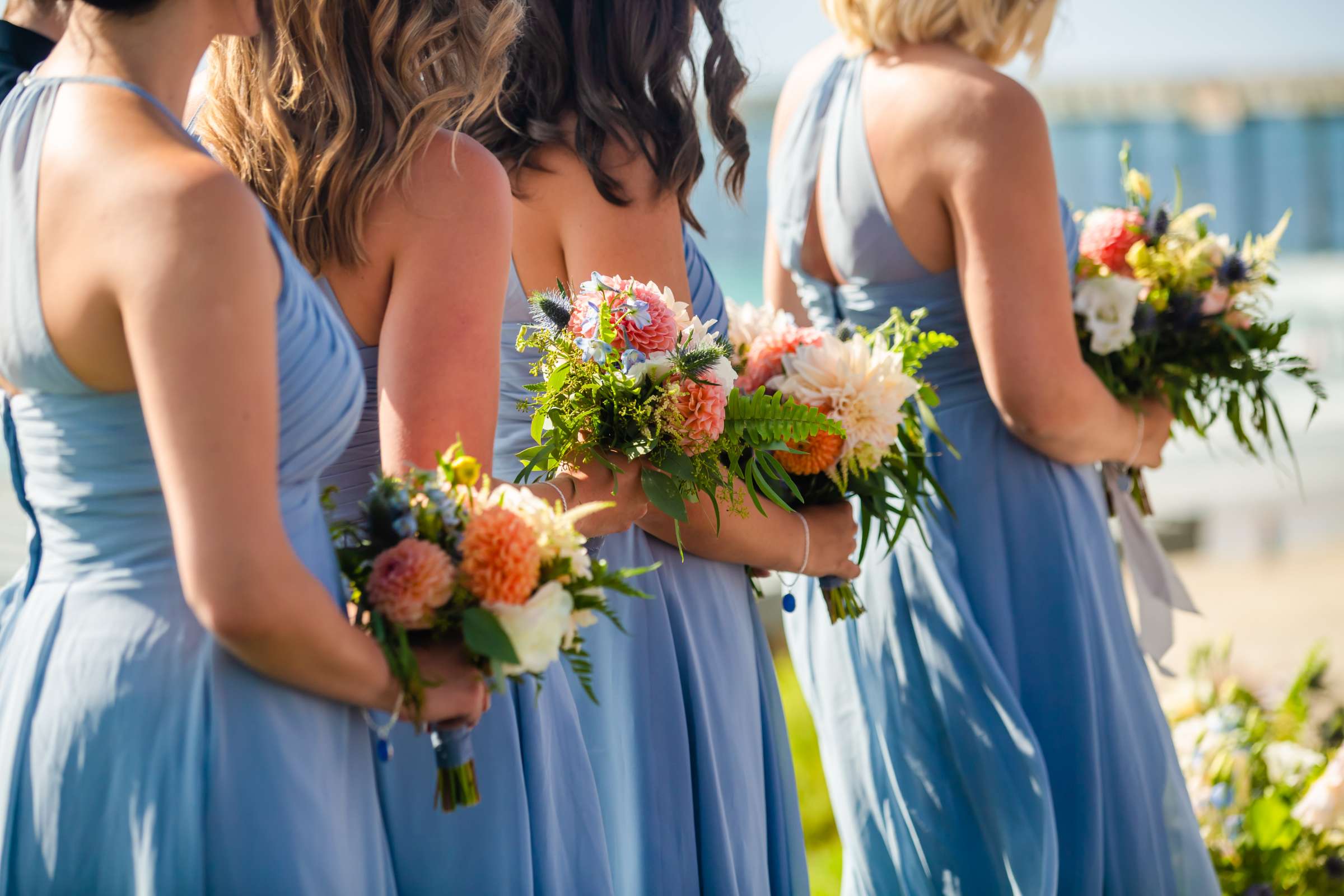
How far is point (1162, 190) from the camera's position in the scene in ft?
152

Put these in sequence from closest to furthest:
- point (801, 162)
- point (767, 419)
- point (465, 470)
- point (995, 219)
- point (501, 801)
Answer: point (465, 470)
point (501, 801)
point (767, 419)
point (995, 219)
point (801, 162)

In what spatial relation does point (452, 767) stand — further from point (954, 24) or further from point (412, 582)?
point (954, 24)

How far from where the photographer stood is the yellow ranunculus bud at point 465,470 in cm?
156

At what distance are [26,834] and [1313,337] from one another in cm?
2257

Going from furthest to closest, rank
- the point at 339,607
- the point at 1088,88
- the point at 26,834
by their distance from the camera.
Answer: the point at 1088,88 → the point at 339,607 → the point at 26,834

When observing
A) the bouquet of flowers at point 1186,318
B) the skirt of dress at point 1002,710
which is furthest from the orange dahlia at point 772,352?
the bouquet of flowers at point 1186,318

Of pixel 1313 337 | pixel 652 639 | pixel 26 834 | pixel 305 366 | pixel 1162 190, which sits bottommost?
pixel 1162 190

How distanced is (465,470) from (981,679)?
168cm

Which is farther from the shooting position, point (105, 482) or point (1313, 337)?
point (1313, 337)

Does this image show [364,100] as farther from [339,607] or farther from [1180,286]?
[1180,286]

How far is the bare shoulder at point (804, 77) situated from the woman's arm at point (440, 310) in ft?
5.08

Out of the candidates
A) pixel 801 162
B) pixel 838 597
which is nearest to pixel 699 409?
pixel 838 597

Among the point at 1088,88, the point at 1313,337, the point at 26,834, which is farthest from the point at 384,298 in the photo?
the point at 1088,88

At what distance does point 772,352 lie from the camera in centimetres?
252
